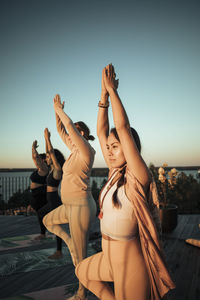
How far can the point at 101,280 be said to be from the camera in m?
1.22

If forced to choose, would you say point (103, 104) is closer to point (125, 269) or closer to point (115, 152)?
point (115, 152)

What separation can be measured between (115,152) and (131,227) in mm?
409

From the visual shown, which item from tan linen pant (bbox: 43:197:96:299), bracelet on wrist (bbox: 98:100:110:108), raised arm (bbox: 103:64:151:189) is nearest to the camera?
raised arm (bbox: 103:64:151:189)

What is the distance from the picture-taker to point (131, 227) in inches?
42.7

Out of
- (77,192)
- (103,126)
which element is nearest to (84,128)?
(77,192)

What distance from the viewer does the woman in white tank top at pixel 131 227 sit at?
1039 mm

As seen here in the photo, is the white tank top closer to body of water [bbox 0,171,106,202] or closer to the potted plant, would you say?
Answer: the potted plant

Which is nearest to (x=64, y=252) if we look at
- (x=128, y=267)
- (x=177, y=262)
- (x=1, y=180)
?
(x=177, y=262)

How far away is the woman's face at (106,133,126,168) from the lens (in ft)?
3.85

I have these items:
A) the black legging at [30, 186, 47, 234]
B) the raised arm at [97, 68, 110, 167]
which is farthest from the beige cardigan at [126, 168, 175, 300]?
the black legging at [30, 186, 47, 234]

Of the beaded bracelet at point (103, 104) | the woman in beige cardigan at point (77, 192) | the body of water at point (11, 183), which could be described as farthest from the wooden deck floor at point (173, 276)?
the body of water at point (11, 183)

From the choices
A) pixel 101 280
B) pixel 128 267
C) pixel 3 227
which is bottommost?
pixel 3 227

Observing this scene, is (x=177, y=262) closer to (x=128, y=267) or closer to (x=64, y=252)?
(x=64, y=252)

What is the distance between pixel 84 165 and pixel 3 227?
184 inches
